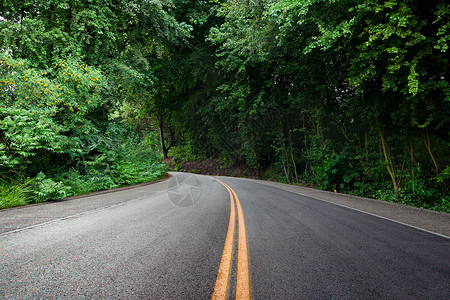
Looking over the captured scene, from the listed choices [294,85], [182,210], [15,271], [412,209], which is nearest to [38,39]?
[182,210]

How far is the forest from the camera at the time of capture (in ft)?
20.0

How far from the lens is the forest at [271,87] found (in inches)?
241

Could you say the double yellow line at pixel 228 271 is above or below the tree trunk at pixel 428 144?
below

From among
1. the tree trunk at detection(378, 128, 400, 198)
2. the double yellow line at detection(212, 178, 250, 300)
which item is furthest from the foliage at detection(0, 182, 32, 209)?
the tree trunk at detection(378, 128, 400, 198)

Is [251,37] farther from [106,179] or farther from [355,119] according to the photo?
[106,179]

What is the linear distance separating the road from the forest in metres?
3.40

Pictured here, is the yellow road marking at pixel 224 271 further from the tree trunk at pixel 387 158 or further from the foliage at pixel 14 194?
the tree trunk at pixel 387 158

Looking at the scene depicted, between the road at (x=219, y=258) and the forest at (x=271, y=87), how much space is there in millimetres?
3400

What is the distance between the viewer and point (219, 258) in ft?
9.21

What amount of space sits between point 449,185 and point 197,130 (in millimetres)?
25843

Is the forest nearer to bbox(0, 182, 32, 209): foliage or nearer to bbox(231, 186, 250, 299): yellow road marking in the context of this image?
bbox(0, 182, 32, 209): foliage

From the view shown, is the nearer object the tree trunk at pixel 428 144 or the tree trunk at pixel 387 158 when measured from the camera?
the tree trunk at pixel 428 144

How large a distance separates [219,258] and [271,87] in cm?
1536

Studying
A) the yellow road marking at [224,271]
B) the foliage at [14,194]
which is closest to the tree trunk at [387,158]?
the yellow road marking at [224,271]
